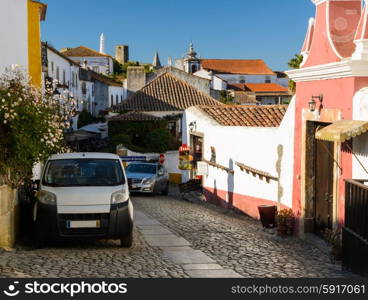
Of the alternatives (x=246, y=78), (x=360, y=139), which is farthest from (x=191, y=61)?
(x=360, y=139)

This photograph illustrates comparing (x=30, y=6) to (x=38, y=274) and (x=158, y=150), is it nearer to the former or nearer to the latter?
(x=38, y=274)

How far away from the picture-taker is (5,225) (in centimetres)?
984

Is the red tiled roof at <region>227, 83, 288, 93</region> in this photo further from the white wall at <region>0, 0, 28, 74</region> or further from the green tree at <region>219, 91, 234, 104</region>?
the white wall at <region>0, 0, 28, 74</region>

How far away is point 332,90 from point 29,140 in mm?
5929

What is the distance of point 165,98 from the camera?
1843 inches

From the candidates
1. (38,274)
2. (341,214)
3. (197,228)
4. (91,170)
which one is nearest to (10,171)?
(91,170)

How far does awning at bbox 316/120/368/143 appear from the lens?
9367 mm

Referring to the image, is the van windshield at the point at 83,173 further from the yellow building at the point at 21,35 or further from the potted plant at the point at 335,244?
the potted plant at the point at 335,244

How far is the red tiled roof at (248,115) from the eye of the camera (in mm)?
24016

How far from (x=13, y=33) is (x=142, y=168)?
41.1 ft

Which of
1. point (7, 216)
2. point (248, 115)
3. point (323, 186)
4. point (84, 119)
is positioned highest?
point (84, 119)

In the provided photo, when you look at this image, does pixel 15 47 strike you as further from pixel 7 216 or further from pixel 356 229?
pixel 356 229

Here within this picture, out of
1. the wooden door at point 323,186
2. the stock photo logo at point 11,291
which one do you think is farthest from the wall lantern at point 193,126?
the stock photo logo at point 11,291

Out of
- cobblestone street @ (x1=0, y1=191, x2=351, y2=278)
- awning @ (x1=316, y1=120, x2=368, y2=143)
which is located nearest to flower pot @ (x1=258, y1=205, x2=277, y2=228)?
cobblestone street @ (x1=0, y1=191, x2=351, y2=278)
